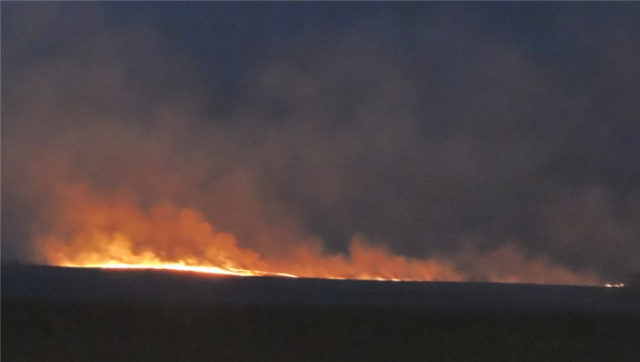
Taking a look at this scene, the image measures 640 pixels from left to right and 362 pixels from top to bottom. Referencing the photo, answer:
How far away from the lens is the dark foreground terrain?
14.4 metres

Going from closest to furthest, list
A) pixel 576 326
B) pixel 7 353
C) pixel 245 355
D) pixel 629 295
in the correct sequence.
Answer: pixel 7 353
pixel 245 355
pixel 576 326
pixel 629 295

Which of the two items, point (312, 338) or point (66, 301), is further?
point (66, 301)

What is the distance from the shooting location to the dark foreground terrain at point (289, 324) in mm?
14430

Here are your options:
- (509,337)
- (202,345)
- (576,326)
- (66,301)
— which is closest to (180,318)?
(202,345)

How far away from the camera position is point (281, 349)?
1477cm

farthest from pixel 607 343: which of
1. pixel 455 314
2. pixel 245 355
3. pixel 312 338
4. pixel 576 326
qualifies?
pixel 245 355

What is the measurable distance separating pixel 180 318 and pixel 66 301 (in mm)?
2827

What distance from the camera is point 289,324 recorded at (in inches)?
656

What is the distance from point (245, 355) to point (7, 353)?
10.5 ft

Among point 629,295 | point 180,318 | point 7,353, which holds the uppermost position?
point 629,295

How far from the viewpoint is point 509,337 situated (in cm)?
1598

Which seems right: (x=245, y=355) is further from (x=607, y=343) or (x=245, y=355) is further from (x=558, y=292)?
(x=558, y=292)

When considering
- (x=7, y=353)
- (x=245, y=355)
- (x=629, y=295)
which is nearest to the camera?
(x=7, y=353)

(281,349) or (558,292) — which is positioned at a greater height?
(558,292)
